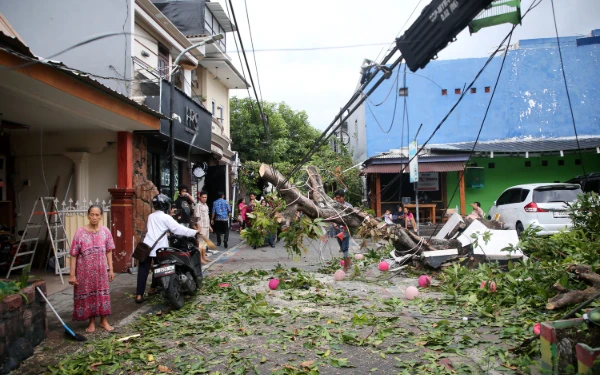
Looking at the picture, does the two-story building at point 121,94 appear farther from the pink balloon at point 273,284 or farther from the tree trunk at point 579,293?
the tree trunk at point 579,293

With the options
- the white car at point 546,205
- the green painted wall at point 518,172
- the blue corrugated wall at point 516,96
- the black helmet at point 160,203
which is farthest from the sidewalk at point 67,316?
the blue corrugated wall at point 516,96

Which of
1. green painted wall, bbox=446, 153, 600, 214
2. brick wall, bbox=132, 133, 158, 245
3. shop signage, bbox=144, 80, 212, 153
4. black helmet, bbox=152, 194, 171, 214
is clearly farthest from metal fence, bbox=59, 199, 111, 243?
green painted wall, bbox=446, 153, 600, 214

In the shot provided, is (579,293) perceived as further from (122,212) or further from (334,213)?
(122,212)

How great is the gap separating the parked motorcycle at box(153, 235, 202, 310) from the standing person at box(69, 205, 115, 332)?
0.79 m

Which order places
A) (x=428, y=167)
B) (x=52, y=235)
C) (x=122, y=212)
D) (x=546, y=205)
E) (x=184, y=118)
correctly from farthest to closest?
1. (x=428, y=167)
2. (x=184, y=118)
3. (x=546, y=205)
4. (x=122, y=212)
5. (x=52, y=235)

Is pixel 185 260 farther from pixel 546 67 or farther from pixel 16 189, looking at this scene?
pixel 546 67

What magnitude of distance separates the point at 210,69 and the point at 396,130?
10088 millimetres

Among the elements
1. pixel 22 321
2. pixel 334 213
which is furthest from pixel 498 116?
pixel 22 321

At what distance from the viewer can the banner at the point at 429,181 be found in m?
21.0

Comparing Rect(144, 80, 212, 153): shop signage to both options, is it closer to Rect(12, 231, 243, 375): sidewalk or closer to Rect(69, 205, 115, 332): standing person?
Rect(12, 231, 243, 375): sidewalk

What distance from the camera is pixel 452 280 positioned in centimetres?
723

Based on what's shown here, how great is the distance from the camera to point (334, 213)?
8.48m

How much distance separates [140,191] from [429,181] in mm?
14666

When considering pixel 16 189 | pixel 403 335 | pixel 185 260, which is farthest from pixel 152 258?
pixel 16 189
